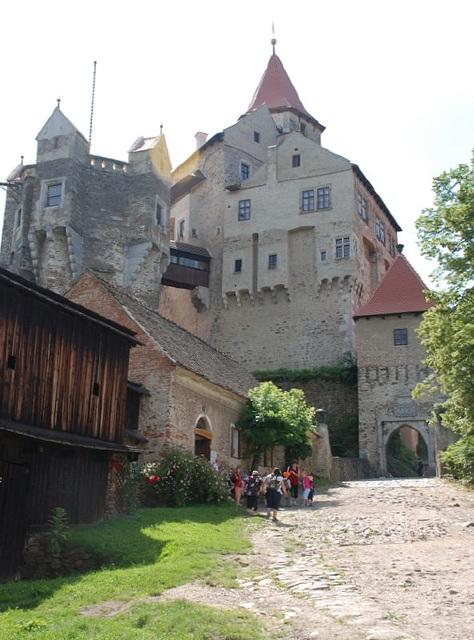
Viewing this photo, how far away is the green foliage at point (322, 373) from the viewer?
146 feet

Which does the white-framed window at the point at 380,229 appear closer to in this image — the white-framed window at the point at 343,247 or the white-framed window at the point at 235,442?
the white-framed window at the point at 343,247

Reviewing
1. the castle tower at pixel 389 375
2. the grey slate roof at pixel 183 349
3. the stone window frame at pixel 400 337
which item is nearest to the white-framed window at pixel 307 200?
the castle tower at pixel 389 375

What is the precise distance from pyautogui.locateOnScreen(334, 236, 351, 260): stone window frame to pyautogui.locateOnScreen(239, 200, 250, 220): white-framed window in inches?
271

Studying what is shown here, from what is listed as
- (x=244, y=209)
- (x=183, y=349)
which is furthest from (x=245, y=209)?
(x=183, y=349)

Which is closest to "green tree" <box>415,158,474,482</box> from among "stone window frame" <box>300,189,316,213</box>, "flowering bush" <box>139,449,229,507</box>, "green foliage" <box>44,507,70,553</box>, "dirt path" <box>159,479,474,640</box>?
"dirt path" <box>159,479,474,640</box>

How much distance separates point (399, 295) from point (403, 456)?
9.44 metres

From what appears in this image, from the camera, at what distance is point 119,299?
26609 millimetres

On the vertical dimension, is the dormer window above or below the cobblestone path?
above

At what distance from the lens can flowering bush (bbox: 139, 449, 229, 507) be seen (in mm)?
21812

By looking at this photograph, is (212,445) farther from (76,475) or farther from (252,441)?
(76,475)

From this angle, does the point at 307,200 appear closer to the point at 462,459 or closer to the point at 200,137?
the point at 200,137

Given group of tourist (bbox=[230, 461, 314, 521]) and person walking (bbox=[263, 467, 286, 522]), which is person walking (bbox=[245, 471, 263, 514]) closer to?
group of tourist (bbox=[230, 461, 314, 521])

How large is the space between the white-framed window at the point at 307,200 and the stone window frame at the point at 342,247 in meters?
3.27

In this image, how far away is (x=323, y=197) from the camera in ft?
174
